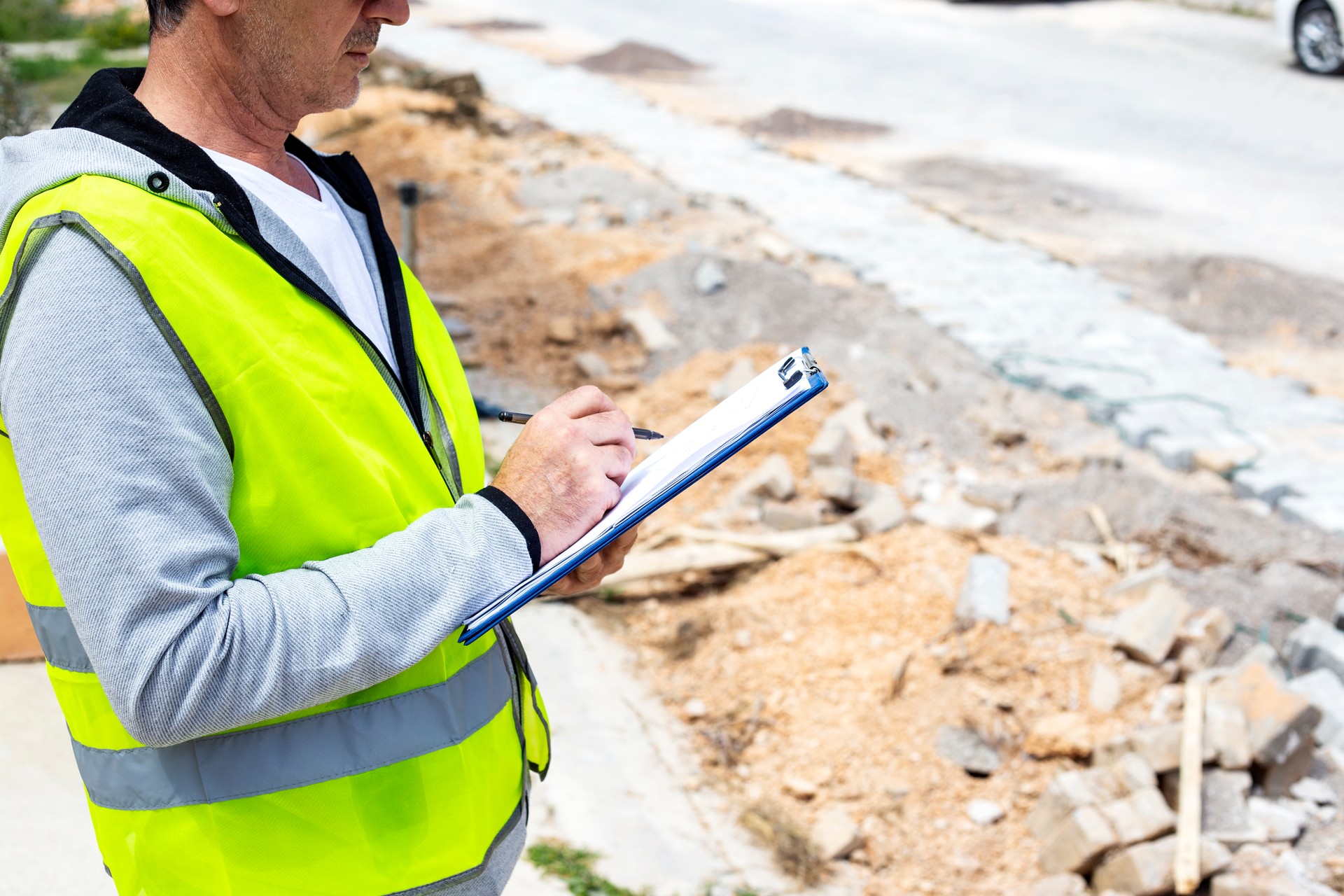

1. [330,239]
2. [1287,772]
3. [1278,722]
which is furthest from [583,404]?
[1287,772]

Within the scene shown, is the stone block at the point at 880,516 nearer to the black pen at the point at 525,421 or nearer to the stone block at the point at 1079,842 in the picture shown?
the stone block at the point at 1079,842

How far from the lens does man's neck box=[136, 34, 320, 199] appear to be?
139cm

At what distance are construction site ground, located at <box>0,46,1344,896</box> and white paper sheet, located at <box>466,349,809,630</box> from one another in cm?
212

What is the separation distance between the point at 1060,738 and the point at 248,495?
126 inches

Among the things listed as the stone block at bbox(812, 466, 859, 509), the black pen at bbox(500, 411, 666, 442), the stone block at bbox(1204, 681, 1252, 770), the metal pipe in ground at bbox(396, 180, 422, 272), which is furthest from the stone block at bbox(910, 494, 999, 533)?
the black pen at bbox(500, 411, 666, 442)

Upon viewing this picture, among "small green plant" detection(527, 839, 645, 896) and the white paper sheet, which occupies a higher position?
the white paper sheet

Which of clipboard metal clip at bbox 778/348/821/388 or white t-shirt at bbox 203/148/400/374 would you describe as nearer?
clipboard metal clip at bbox 778/348/821/388

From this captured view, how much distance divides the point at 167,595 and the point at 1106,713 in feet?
11.5

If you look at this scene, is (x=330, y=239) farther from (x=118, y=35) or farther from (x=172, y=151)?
(x=118, y=35)

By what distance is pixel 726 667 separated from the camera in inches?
175

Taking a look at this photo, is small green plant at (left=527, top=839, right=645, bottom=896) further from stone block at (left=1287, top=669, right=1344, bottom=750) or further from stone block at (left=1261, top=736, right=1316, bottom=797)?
stone block at (left=1287, top=669, right=1344, bottom=750)

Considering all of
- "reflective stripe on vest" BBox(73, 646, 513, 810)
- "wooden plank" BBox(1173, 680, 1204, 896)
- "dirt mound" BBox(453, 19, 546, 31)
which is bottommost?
"wooden plank" BBox(1173, 680, 1204, 896)

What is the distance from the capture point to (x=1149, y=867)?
325 centimetres

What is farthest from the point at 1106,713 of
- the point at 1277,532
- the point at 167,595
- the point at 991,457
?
the point at 167,595
